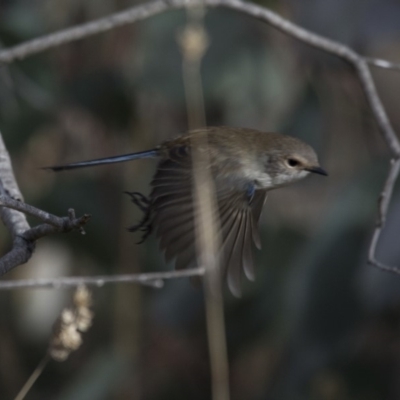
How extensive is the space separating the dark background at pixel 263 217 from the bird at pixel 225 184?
2.79 feet

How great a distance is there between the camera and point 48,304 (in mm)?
4863

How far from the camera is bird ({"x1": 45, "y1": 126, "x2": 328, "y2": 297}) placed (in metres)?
2.72

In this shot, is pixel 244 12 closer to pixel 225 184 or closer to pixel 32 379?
pixel 225 184

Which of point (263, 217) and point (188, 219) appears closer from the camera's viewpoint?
point (188, 219)

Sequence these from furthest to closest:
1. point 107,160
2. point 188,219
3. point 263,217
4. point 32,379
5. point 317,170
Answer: point 263,217
point 317,170
point 32,379
point 107,160
point 188,219

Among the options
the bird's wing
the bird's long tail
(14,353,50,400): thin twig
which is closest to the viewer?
(14,353,50,400): thin twig

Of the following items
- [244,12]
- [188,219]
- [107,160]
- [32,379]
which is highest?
[244,12]

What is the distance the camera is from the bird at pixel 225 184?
2725 millimetres

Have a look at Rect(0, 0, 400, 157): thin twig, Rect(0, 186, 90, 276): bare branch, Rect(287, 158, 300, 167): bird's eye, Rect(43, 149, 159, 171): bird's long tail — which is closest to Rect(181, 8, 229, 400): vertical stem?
Rect(43, 149, 159, 171): bird's long tail

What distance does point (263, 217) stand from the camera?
16.0ft

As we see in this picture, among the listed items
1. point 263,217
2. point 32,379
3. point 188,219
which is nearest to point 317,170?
point 188,219

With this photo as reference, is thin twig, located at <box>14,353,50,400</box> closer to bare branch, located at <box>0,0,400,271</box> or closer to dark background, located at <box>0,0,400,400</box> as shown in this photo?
bare branch, located at <box>0,0,400,271</box>

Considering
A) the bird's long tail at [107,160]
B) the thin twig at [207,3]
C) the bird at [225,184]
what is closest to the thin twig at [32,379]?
the bird at [225,184]

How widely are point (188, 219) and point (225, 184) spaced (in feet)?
0.99
